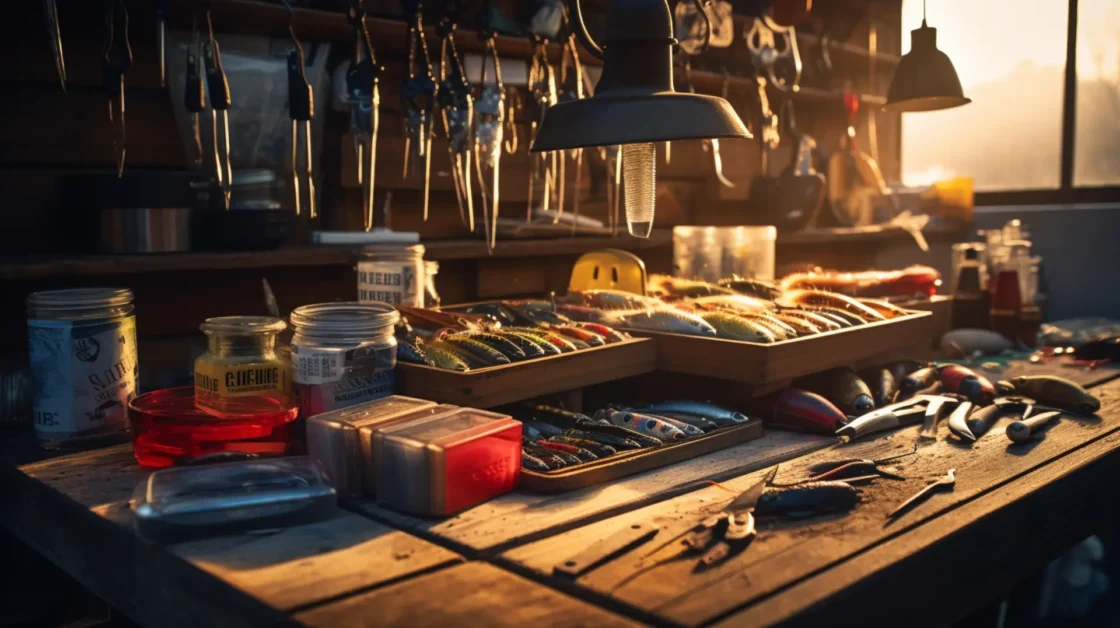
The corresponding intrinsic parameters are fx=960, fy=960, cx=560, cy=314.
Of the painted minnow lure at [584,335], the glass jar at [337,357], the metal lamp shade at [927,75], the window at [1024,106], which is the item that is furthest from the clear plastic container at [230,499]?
the window at [1024,106]

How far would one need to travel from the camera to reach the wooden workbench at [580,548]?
767mm

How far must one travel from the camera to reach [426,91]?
176cm

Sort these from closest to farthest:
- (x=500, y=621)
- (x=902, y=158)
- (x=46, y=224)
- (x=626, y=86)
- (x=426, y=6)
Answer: (x=500, y=621) < (x=626, y=86) < (x=46, y=224) < (x=426, y=6) < (x=902, y=158)

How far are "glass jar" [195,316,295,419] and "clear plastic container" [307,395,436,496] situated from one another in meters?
0.10

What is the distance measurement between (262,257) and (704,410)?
0.87m

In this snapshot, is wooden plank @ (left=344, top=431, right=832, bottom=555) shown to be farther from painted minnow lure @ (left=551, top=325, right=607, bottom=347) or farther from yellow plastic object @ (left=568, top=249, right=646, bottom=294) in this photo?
yellow plastic object @ (left=568, top=249, right=646, bottom=294)

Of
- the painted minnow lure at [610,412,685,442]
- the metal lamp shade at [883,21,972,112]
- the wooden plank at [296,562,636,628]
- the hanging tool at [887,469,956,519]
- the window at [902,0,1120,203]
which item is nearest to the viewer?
the wooden plank at [296,562,636,628]

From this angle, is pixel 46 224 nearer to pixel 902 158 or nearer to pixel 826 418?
pixel 826 418

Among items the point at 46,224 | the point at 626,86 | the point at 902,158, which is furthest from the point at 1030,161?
the point at 46,224

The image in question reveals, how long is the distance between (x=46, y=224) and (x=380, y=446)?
1101mm

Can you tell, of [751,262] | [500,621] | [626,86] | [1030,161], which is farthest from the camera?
[1030,161]

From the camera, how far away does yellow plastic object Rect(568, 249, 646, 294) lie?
184cm

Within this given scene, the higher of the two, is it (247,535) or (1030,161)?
(1030,161)

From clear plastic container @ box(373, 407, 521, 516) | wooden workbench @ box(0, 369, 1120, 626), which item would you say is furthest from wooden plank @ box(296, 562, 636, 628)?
clear plastic container @ box(373, 407, 521, 516)
